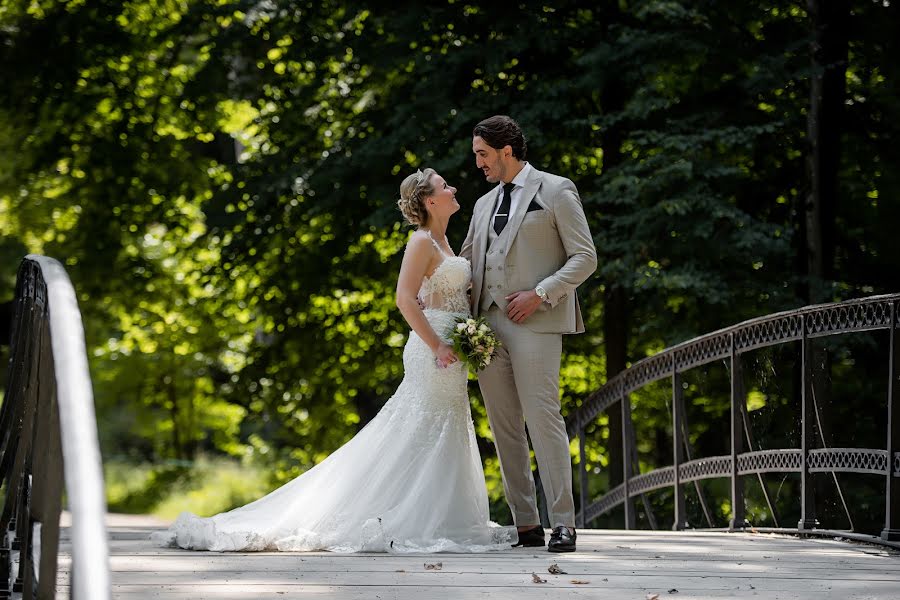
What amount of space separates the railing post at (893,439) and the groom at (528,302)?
4.77 ft

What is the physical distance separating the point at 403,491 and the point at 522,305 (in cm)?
113

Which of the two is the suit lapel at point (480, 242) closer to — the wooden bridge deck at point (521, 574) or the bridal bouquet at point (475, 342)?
the bridal bouquet at point (475, 342)

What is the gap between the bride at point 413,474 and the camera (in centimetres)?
567

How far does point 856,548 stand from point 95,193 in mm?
10462

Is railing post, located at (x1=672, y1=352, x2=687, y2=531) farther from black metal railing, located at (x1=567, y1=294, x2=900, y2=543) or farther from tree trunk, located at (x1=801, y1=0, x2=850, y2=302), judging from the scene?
tree trunk, located at (x1=801, y1=0, x2=850, y2=302)

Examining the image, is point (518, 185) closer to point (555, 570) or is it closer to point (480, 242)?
point (480, 242)

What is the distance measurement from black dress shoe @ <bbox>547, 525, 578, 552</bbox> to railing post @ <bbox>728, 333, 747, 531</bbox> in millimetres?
2343

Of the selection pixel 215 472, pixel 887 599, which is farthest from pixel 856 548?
pixel 215 472

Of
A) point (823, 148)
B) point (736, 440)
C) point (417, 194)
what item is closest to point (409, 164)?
point (823, 148)

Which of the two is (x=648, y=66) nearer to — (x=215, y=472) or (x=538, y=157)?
(x=538, y=157)

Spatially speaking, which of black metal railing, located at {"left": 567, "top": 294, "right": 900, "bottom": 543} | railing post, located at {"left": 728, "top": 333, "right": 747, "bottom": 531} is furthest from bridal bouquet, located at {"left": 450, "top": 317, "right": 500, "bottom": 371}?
railing post, located at {"left": 728, "top": 333, "right": 747, "bottom": 531}

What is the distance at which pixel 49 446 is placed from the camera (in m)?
2.97

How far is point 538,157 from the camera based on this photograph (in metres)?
11.4

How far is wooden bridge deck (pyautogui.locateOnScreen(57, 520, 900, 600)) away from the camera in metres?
4.17
